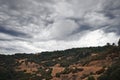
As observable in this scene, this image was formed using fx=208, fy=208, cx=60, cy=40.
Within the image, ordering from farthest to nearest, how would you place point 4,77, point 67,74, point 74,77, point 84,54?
point 84,54 → point 4,77 → point 67,74 → point 74,77

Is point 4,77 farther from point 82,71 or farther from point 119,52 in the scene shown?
point 119,52

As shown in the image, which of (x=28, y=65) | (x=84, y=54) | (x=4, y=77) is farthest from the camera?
(x=28, y=65)

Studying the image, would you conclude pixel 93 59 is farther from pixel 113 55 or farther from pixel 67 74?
pixel 67 74

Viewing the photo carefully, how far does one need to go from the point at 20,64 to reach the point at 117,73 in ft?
470

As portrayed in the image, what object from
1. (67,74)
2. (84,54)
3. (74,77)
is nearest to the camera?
(74,77)

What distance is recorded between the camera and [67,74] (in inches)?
4063

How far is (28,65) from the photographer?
607ft

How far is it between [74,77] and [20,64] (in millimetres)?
105862

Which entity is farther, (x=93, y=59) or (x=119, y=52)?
(x=93, y=59)

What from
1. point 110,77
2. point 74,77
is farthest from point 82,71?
point 110,77

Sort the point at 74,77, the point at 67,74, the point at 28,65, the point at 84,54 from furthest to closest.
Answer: the point at 28,65
the point at 84,54
the point at 67,74
the point at 74,77

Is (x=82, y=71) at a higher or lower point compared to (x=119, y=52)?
lower

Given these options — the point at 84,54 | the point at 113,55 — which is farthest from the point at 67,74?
the point at 84,54

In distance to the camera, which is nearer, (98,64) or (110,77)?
(110,77)
